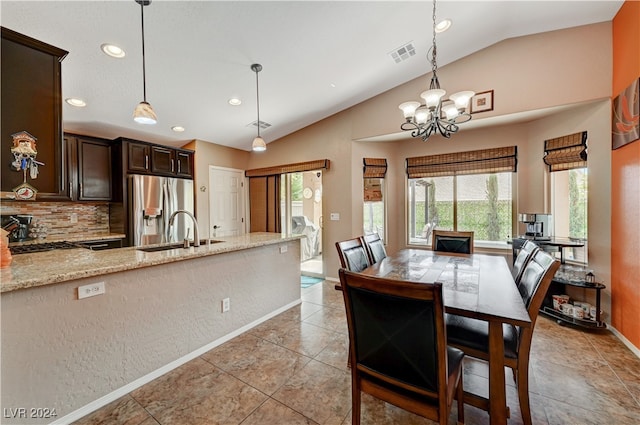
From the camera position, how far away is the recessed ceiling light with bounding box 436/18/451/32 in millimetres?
2696

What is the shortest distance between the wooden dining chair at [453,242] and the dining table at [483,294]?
0.56 m

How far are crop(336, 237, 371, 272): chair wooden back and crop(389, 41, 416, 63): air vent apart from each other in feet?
7.54

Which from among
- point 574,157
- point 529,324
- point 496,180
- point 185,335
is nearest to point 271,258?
point 185,335

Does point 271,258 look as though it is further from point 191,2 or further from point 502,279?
point 191,2

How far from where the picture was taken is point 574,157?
10.2 ft

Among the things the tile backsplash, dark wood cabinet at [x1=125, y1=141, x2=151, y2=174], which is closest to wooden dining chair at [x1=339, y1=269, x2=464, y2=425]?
dark wood cabinet at [x1=125, y1=141, x2=151, y2=174]

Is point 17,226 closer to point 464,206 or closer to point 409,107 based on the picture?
point 409,107

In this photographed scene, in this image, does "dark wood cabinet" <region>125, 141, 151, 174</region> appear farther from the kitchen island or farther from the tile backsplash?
the kitchen island

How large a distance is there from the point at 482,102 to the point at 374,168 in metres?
1.77

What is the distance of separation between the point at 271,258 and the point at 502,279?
2.30 metres

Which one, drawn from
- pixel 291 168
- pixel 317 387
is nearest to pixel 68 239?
pixel 291 168

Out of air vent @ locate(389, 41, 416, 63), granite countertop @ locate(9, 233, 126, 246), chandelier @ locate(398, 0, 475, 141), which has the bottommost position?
granite countertop @ locate(9, 233, 126, 246)

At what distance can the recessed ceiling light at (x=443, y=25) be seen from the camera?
2.70 meters

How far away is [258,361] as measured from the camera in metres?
2.24
